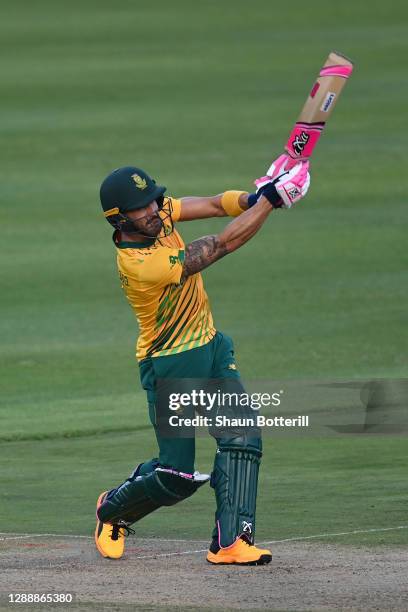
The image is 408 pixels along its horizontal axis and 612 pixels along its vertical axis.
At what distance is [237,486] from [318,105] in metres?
1.95

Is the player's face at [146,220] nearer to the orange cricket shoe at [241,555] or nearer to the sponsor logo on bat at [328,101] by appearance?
the sponsor logo on bat at [328,101]

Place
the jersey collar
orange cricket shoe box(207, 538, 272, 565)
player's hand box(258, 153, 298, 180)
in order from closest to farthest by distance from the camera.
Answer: orange cricket shoe box(207, 538, 272, 565) < the jersey collar < player's hand box(258, 153, 298, 180)

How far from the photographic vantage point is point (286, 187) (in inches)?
314

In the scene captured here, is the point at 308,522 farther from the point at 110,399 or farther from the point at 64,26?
the point at 64,26

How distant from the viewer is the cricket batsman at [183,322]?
8.01 m

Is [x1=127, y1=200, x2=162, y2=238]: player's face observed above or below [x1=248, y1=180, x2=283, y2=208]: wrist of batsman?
below

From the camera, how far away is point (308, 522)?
29.9ft

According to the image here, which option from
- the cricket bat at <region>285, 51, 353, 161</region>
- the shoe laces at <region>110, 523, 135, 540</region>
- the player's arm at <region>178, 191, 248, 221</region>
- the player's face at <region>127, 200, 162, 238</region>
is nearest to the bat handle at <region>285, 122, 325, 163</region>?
the cricket bat at <region>285, 51, 353, 161</region>

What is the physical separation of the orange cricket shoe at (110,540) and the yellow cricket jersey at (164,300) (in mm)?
906

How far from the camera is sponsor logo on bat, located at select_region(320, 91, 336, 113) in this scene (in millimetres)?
8305

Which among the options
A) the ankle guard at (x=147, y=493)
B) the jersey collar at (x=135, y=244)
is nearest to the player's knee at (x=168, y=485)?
the ankle guard at (x=147, y=493)

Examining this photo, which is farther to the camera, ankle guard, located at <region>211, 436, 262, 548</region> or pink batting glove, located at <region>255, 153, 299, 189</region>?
pink batting glove, located at <region>255, 153, 299, 189</region>

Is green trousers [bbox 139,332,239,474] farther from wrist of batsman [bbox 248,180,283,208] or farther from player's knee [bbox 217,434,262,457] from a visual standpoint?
wrist of batsman [bbox 248,180,283,208]

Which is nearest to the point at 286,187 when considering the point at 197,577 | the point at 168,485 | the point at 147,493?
the point at 168,485
